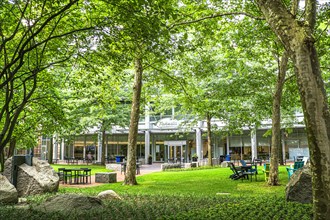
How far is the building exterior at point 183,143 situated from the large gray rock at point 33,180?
21689 millimetres

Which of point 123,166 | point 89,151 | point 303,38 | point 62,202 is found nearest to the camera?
point 303,38

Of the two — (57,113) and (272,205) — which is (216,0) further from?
(272,205)

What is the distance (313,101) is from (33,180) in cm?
982

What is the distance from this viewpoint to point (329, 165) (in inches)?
174

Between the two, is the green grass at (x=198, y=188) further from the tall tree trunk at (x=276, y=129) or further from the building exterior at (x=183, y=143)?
the building exterior at (x=183, y=143)

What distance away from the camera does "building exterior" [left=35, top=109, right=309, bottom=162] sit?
35906 millimetres

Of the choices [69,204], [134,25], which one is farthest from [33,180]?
[134,25]

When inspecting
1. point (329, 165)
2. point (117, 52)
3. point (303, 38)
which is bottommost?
point (329, 165)

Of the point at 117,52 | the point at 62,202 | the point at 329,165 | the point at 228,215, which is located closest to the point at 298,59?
the point at 329,165

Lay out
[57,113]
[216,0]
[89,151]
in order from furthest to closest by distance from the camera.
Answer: [89,151] → [216,0] → [57,113]

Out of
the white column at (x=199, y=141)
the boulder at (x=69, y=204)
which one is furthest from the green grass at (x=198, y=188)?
the white column at (x=199, y=141)

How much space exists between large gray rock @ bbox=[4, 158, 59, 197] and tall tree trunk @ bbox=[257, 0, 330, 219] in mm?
9272

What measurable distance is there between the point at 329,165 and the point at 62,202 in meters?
5.61

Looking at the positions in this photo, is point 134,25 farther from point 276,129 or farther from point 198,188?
point 276,129
